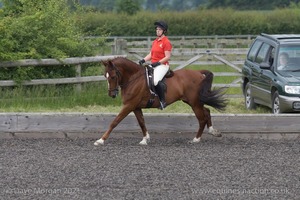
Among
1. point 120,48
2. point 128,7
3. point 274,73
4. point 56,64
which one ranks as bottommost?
point 128,7

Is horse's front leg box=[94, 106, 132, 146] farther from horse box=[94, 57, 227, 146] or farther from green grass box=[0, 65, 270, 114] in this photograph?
green grass box=[0, 65, 270, 114]

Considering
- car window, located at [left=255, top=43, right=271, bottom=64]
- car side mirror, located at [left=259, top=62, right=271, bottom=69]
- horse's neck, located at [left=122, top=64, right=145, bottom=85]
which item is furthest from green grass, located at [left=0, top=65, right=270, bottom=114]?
horse's neck, located at [left=122, top=64, right=145, bottom=85]

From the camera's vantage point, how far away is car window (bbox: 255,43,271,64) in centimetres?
1680

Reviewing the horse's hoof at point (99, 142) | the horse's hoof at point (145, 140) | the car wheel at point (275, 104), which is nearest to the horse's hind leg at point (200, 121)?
the horse's hoof at point (145, 140)

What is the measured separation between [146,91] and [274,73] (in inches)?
151

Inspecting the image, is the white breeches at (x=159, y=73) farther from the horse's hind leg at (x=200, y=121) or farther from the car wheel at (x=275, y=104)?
the car wheel at (x=275, y=104)

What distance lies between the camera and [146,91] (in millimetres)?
13023

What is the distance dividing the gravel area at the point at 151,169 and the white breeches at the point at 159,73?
99cm

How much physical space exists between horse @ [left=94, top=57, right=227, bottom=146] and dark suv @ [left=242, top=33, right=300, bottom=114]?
7.25 ft

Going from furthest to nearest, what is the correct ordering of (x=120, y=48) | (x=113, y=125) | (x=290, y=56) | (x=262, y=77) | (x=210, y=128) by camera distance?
(x=120, y=48), (x=262, y=77), (x=290, y=56), (x=210, y=128), (x=113, y=125)

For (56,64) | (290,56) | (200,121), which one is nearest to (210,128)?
(200,121)

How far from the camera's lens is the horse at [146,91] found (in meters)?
12.7

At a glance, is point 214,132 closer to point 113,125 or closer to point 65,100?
point 113,125

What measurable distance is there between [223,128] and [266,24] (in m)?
47.8
